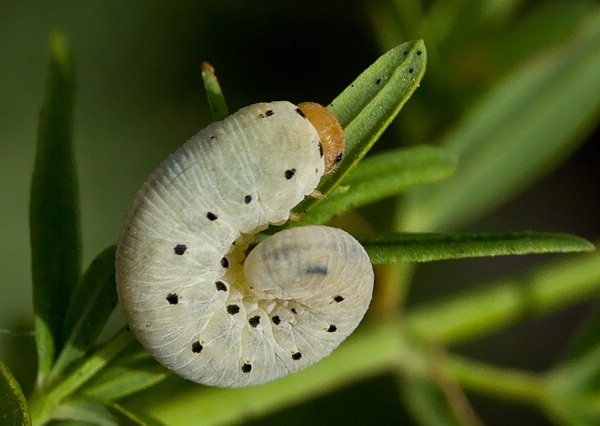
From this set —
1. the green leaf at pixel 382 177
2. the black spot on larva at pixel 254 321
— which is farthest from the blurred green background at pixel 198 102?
the black spot on larva at pixel 254 321

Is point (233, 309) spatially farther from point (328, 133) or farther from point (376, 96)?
point (376, 96)

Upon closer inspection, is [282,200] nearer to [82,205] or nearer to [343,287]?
[343,287]

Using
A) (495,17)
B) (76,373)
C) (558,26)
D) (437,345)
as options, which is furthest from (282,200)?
(558,26)

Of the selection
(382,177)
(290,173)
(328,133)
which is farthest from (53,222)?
(382,177)

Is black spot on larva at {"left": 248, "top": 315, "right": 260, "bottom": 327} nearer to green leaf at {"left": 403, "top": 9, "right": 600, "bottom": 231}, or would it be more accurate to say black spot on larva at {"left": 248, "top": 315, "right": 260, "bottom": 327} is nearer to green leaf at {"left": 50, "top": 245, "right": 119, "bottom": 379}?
green leaf at {"left": 50, "top": 245, "right": 119, "bottom": 379}

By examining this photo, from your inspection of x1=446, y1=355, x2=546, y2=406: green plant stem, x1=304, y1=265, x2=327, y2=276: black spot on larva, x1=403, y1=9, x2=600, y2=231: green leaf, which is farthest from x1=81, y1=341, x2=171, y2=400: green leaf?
x1=403, y1=9, x2=600, y2=231: green leaf
